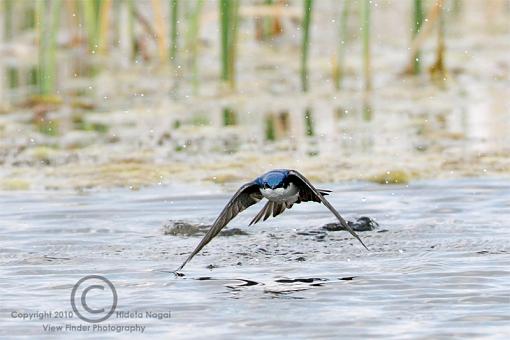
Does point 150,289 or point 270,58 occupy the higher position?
point 270,58

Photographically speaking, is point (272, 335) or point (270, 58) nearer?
point (272, 335)

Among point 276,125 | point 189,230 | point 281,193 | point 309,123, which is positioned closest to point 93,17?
point 276,125

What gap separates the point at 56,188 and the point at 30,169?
624mm

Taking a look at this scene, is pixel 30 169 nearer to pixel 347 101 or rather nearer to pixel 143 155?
pixel 143 155

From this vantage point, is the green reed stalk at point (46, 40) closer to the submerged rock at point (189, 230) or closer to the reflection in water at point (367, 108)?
the reflection in water at point (367, 108)

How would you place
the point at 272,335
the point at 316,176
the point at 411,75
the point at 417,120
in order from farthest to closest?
the point at 411,75, the point at 417,120, the point at 316,176, the point at 272,335

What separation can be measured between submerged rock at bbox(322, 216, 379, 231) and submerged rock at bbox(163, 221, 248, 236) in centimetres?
52

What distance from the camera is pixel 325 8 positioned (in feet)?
58.9

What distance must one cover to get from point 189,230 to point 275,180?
1.65m

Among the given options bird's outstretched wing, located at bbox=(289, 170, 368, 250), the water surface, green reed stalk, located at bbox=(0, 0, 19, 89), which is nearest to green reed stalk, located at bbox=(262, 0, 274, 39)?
green reed stalk, located at bbox=(0, 0, 19, 89)

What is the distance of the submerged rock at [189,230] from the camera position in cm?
779

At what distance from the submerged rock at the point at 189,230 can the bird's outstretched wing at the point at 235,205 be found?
1.09 metres

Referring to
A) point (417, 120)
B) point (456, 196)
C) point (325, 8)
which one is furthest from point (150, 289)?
point (325, 8)

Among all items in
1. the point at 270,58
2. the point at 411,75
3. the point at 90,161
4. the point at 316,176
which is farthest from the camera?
the point at 270,58
